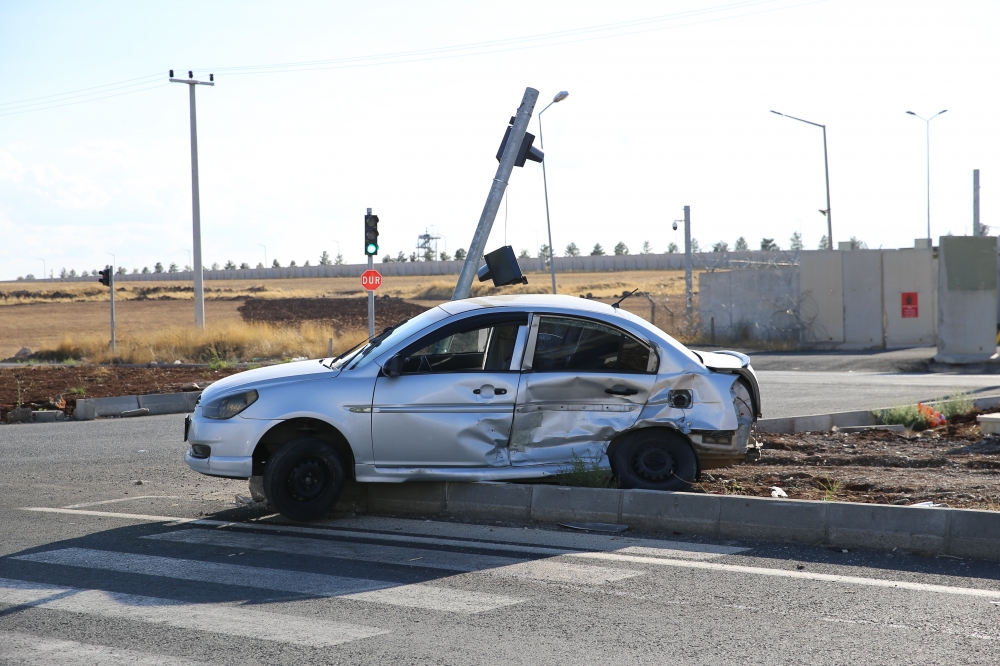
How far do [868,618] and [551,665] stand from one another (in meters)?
1.80

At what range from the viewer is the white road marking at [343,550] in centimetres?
641

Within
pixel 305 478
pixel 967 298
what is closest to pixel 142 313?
pixel 967 298

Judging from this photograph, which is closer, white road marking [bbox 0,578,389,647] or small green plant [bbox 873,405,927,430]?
white road marking [bbox 0,578,389,647]

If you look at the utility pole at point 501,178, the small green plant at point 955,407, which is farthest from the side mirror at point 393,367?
the small green plant at point 955,407

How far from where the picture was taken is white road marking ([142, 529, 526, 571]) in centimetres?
641

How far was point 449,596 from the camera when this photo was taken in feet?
18.3

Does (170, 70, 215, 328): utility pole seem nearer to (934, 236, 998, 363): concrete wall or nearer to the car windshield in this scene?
(934, 236, 998, 363): concrete wall

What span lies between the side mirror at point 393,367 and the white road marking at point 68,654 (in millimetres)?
3397

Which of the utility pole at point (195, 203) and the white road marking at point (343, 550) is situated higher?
the utility pole at point (195, 203)

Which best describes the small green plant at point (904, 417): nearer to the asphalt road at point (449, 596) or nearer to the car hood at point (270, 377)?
the asphalt road at point (449, 596)

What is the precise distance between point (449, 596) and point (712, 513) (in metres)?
2.43

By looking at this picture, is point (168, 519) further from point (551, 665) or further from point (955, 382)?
point (955, 382)

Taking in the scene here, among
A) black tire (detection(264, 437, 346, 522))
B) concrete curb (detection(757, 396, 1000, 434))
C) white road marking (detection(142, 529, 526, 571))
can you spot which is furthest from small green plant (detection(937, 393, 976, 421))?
black tire (detection(264, 437, 346, 522))

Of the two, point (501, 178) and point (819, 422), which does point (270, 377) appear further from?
point (819, 422)
